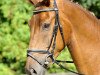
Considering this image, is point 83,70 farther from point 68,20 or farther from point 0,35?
point 0,35

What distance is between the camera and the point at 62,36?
12.5ft

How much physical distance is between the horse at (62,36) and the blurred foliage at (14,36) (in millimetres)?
2746

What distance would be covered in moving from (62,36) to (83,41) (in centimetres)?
22

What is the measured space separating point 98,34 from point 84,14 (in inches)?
9.5

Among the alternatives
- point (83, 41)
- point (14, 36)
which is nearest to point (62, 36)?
point (83, 41)

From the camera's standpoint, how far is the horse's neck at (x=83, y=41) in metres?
3.82

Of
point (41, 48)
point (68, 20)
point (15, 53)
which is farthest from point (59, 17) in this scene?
point (15, 53)

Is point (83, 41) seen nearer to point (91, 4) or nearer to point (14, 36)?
point (14, 36)

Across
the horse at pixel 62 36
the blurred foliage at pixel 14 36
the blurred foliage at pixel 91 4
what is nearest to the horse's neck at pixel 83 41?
the horse at pixel 62 36

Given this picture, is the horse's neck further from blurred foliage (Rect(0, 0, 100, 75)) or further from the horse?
blurred foliage (Rect(0, 0, 100, 75))

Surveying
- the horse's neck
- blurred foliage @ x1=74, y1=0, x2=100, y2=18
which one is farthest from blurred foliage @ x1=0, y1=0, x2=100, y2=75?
the horse's neck

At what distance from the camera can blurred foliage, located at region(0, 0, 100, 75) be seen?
21.9 feet

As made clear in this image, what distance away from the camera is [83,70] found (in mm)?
3830

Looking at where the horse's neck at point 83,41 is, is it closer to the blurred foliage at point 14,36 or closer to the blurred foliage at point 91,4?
the blurred foliage at point 14,36
